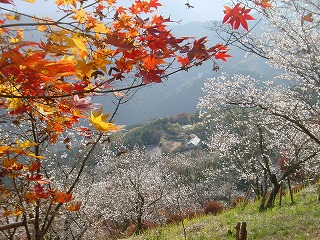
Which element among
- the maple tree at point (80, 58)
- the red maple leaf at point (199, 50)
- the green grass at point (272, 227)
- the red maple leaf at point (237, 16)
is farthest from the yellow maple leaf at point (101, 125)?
the green grass at point (272, 227)

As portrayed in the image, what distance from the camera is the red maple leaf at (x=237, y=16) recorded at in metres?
1.63

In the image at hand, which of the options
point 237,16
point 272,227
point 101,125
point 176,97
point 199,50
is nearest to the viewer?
point 101,125

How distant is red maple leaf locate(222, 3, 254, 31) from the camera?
1.63 metres

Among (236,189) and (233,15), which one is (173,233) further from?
(236,189)

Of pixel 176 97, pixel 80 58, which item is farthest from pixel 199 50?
pixel 176 97

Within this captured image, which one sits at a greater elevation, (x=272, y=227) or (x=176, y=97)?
(x=176, y=97)

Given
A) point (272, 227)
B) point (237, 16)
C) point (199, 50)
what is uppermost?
point (237, 16)

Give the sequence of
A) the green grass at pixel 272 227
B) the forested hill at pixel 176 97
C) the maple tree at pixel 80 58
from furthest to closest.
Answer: the forested hill at pixel 176 97
the green grass at pixel 272 227
the maple tree at pixel 80 58

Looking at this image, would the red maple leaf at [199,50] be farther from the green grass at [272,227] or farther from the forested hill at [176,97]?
the forested hill at [176,97]

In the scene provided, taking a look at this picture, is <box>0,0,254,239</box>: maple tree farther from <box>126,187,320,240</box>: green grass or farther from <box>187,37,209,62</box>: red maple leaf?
<box>126,187,320,240</box>: green grass

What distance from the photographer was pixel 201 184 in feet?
103

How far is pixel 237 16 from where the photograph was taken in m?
1.64

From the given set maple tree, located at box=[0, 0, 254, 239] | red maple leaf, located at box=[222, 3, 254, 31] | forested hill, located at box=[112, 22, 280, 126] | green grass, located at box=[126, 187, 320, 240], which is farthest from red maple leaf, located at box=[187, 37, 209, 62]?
forested hill, located at box=[112, 22, 280, 126]

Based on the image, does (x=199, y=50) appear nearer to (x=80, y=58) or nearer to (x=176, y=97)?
(x=80, y=58)
